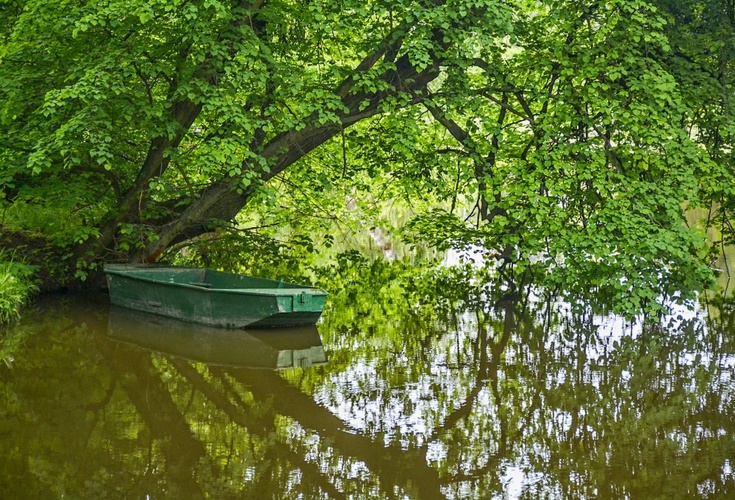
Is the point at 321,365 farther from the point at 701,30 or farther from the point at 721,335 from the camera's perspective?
the point at 701,30

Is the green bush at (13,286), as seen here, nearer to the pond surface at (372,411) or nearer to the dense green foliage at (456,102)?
the pond surface at (372,411)

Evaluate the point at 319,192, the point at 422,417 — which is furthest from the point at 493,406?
the point at 319,192

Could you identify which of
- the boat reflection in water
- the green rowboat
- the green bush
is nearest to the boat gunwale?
the green rowboat

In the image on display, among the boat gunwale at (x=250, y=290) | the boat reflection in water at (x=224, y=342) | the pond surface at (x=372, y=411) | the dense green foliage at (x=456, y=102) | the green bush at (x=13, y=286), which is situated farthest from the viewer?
the green bush at (x=13, y=286)

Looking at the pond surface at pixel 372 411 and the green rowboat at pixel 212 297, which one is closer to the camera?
the pond surface at pixel 372 411

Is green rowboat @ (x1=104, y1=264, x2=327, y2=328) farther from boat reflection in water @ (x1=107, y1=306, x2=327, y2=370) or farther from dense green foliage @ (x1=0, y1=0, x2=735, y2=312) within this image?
dense green foliage @ (x1=0, y1=0, x2=735, y2=312)

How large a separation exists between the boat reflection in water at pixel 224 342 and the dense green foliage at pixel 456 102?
1749mm

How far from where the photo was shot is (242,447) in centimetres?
633


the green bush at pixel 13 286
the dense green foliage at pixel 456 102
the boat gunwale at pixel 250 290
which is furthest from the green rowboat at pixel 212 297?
the green bush at pixel 13 286

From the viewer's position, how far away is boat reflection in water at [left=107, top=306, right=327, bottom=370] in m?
9.50

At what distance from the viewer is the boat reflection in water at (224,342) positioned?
9496 mm

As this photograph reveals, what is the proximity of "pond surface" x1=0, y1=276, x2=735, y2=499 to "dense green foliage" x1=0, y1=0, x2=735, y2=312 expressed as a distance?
1185mm

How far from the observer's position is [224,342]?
34.5 ft

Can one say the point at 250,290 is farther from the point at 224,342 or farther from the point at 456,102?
the point at 456,102
